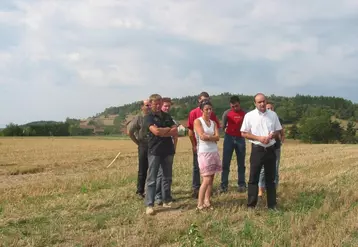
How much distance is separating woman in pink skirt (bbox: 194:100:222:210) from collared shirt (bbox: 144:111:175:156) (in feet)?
1.75

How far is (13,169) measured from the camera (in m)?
18.6

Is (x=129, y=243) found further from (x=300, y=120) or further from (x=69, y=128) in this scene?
(x=69, y=128)

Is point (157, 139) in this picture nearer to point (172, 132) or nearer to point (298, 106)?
point (172, 132)

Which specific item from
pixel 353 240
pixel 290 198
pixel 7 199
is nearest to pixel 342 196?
pixel 290 198

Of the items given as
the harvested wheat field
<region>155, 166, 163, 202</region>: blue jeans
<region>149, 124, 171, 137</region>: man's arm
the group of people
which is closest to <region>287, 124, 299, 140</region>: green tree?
the harvested wheat field

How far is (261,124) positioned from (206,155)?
1061mm

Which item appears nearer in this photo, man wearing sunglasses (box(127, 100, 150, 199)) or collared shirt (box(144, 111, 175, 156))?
collared shirt (box(144, 111, 175, 156))

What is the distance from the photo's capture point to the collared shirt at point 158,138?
6.74 m

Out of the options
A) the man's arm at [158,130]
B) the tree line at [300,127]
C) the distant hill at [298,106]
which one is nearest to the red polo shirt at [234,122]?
the man's arm at [158,130]

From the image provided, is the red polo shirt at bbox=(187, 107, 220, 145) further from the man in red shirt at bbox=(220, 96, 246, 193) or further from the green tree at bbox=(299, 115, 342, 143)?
the green tree at bbox=(299, 115, 342, 143)

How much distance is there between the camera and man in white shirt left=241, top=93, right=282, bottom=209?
264 inches

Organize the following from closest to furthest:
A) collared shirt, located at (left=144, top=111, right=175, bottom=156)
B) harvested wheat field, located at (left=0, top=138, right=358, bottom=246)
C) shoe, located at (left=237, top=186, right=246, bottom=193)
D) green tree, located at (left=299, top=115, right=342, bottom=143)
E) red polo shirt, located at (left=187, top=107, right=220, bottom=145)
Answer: harvested wheat field, located at (left=0, top=138, right=358, bottom=246) → collared shirt, located at (left=144, top=111, right=175, bottom=156) → red polo shirt, located at (left=187, top=107, right=220, bottom=145) → shoe, located at (left=237, top=186, right=246, bottom=193) → green tree, located at (left=299, top=115, right=342, bottom=143)

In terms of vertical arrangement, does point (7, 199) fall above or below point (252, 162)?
below

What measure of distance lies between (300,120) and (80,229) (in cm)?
6880
